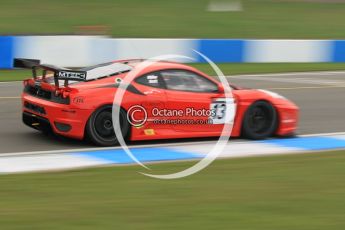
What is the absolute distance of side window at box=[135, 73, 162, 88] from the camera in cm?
939

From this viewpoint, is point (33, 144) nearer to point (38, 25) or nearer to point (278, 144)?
point (278, 144)

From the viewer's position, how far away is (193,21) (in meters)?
27.4

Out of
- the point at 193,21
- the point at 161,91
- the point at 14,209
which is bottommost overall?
the point at 14,209

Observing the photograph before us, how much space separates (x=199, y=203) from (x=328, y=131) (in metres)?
5.58

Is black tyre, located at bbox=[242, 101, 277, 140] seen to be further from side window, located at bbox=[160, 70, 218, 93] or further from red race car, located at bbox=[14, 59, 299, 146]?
side window, located at bbox=[160, 70, 218, 93]

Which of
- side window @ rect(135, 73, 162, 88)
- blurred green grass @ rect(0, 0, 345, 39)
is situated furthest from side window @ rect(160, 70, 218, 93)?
blurred green grass @ rect(0, 0, 345, 39)

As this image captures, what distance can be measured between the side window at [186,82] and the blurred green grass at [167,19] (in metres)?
14.7

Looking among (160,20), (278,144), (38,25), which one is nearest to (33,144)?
(278,144)

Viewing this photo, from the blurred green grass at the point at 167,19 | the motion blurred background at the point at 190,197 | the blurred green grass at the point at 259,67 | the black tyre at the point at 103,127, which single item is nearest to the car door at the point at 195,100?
the black tyre at the point at 103,127

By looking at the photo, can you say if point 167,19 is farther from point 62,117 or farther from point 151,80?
point 62,117

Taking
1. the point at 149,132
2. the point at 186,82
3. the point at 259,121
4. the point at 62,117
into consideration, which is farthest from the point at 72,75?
the point at 259,121

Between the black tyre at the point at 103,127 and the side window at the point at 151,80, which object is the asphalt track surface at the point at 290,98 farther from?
the side window at the point at 151,80

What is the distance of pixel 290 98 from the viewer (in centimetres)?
1473

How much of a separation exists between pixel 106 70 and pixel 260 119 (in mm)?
2342
